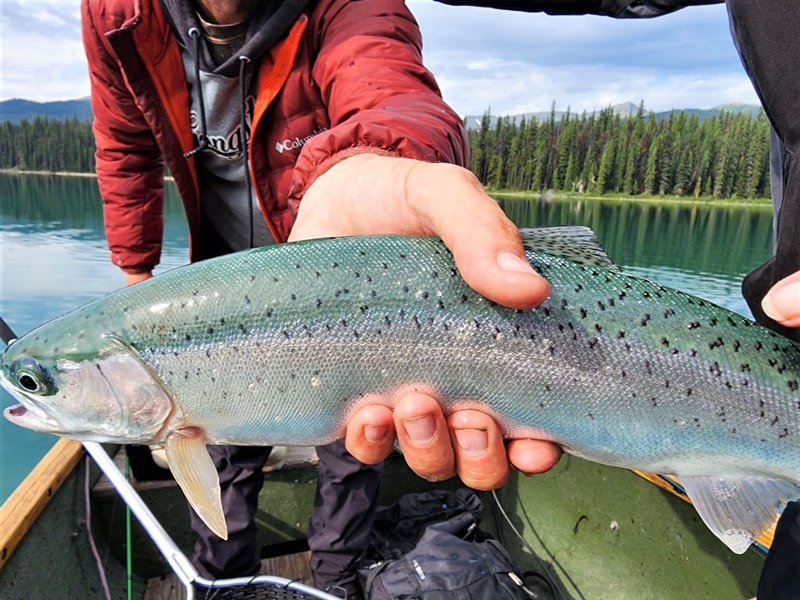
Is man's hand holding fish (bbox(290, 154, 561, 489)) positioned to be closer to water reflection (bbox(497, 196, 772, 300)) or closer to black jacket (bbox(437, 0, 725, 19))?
black jacket (bbox(437, 0, 725, 19))

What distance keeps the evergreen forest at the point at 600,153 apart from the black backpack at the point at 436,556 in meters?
88.0

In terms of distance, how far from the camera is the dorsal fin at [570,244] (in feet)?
7.07

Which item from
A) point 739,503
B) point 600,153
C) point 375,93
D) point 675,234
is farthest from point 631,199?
point 739,503

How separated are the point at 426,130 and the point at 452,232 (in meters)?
0.80

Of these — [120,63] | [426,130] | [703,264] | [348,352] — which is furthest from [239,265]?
[703,264]

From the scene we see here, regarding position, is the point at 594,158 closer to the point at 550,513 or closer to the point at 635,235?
the point at 635,235

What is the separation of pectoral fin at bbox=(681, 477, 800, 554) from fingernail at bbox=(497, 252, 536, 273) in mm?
1062

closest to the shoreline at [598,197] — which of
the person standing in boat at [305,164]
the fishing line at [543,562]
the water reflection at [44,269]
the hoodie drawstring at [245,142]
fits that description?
the water reflection at [44,269]

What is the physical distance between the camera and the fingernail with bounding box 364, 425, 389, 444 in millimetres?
2119

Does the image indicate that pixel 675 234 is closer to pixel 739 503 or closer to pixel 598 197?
pixel 598 197

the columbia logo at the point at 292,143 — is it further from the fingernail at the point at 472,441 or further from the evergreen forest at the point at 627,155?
the evergreen forest at the point at 627,155

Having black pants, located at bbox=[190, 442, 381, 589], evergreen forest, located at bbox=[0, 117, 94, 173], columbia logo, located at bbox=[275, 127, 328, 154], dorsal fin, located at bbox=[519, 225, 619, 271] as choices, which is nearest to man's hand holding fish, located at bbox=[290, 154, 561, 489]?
dorsal fin, located at bbox=[519, 225, 619, 271]

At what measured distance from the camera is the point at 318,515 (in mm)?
4074

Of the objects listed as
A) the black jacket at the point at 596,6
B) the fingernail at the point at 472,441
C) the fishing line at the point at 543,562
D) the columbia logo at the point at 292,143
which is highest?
the black jacket at the point at 596,6
